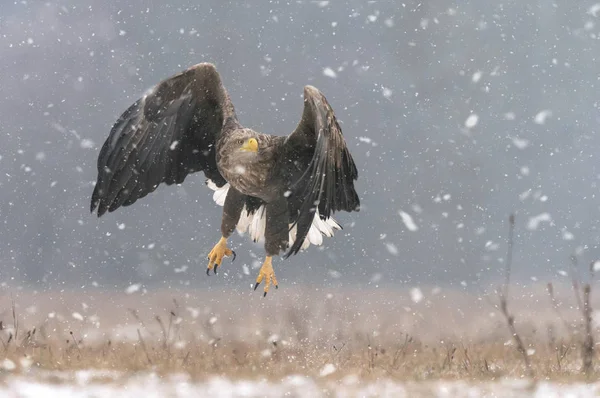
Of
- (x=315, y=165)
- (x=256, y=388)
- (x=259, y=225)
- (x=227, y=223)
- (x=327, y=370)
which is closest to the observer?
(x=315, y=165)

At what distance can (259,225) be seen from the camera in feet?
23.4

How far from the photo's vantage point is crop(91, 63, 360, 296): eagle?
570 centimetres

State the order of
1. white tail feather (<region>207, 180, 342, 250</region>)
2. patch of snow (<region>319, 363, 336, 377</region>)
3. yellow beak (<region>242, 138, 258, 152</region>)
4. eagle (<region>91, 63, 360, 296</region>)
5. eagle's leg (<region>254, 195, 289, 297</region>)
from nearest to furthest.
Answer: yellow beak (<region>242, 138, 258, 152</region>), eagle (<region>91, 63, 360, 296</region>), patch of snow (<region>319, 363, 336, 377</region>), eagle's leg (<region>254, 195, 289, 297</region>), white tail feather (<region>207, 180, 342, 250</region>)

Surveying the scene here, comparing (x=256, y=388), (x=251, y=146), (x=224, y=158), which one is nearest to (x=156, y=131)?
(x=224, y=158)

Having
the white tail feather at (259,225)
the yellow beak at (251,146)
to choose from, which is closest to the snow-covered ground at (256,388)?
the white tail feather at (259,225)

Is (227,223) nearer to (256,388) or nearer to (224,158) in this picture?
(224,158)

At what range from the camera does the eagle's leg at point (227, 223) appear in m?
6.38

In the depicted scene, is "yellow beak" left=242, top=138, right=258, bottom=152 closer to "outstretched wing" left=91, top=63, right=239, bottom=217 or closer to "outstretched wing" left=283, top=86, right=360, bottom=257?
"outstretched wing" left=283, top=86, right=360, bottom=257

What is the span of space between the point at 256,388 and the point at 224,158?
1.85 metres

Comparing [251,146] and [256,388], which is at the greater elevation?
[251,146]

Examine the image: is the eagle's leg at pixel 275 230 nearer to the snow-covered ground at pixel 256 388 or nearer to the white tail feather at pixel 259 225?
the white tail feather at pixel 259 225

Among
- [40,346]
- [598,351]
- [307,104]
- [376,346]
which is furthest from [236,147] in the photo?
[598,351]

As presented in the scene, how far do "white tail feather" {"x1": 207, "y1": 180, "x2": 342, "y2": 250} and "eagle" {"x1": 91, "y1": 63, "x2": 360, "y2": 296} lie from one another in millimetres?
57

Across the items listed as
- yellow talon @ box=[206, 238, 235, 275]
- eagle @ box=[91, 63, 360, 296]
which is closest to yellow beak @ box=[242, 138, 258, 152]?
eagle @ box=[91, 63, 360, 296]
